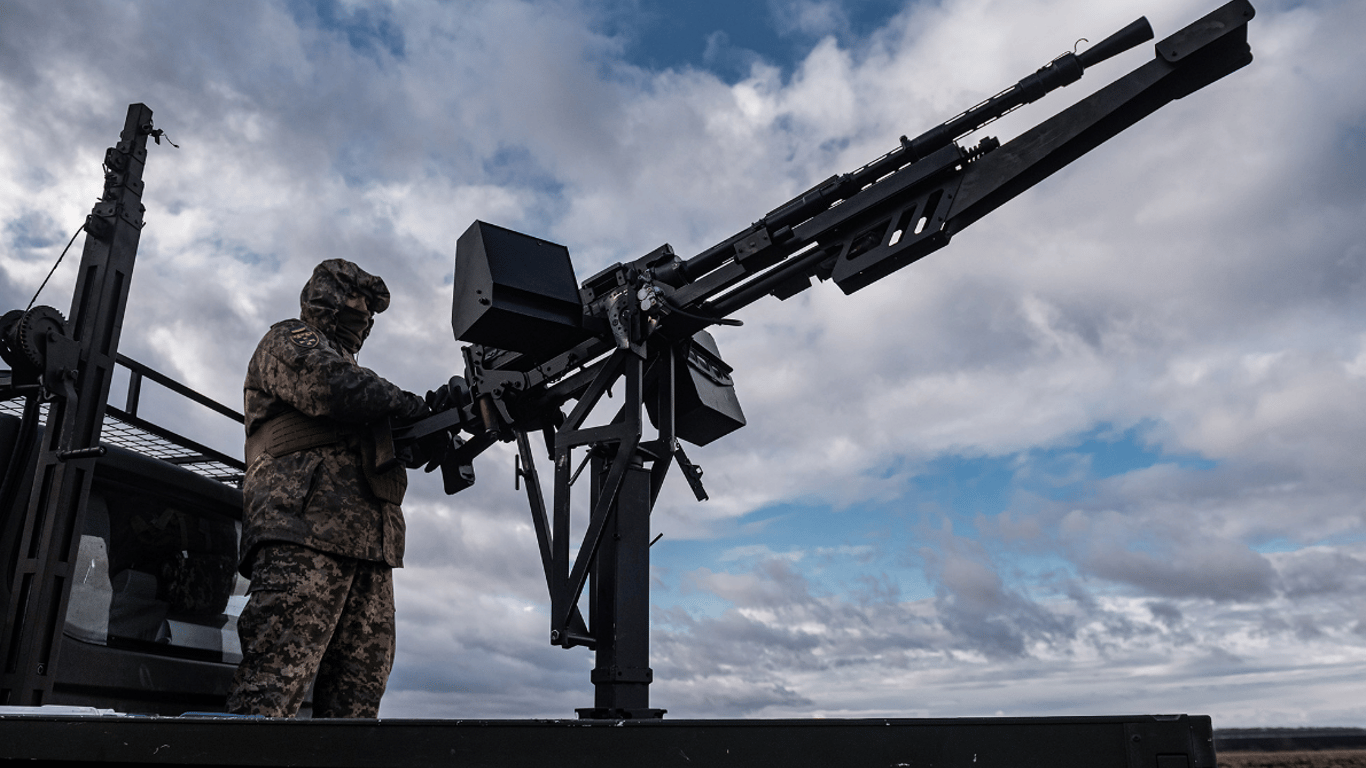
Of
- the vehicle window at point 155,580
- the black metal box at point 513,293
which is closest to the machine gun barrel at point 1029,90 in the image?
the black metal box at point 513,293

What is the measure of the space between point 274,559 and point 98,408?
872mm

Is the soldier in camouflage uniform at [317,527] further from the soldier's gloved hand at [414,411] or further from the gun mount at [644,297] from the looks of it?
the gun mount at [644,297]

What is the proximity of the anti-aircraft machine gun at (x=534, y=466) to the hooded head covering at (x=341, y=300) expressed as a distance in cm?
54

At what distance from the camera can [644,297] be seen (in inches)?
202

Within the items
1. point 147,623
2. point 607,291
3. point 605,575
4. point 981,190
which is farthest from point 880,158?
point 147,623

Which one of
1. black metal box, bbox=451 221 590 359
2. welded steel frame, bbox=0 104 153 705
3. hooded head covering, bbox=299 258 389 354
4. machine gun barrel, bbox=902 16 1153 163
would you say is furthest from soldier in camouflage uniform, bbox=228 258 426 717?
machine gun barrel, bbox=902 16 1153 163

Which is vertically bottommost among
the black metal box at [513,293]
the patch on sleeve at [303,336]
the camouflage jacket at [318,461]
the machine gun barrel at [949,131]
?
the camouflage jacket at [318,461]

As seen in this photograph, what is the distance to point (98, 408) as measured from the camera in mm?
3711

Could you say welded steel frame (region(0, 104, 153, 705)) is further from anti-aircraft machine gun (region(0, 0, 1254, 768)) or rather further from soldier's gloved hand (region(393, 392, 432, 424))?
soldier's gloved hand (region(393, 392, 432, 424))

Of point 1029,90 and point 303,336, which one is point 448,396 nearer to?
point 303,336

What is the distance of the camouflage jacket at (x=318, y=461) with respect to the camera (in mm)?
4090

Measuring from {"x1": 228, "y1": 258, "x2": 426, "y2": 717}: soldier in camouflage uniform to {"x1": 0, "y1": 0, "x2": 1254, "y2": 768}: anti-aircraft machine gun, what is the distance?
253 mm

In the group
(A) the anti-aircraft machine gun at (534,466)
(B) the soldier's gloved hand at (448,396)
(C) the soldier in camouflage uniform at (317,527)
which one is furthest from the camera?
(B) the soldier's gloved hand at (448,396)

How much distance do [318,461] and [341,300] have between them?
93 cm
